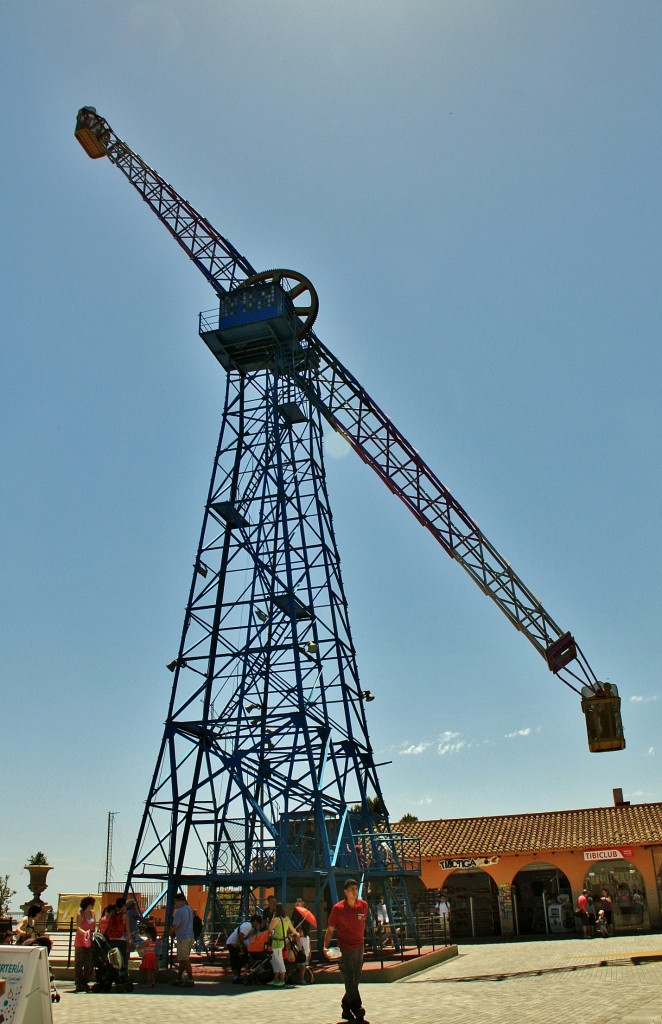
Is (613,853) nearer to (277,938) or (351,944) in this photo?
(277,938)

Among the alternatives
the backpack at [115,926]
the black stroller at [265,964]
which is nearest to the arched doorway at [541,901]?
the black stroller at [265,964]

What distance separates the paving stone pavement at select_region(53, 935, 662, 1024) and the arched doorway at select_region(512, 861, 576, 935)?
13908 millimetres

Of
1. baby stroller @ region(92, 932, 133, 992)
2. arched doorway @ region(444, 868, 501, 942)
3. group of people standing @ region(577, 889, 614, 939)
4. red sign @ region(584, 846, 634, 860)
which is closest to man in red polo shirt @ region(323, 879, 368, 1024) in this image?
baby stroller @ region(92, 932, 133, 992)

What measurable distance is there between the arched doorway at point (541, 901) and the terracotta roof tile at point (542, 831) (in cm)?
114

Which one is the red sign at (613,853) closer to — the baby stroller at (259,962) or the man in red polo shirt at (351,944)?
the baby stroller at (259,962)

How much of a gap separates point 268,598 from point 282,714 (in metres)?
2.97

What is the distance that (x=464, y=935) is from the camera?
3228 cm

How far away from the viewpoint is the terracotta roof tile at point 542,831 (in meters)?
31.3

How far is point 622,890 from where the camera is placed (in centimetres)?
3127

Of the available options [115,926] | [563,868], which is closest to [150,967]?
[115,926]

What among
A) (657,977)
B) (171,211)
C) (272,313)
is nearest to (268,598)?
(272,313)

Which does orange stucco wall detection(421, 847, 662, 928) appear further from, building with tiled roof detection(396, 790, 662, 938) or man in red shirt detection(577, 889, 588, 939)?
man in red shirt detection(577, 889, 588, 939)

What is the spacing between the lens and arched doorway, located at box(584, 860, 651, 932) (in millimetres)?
30047

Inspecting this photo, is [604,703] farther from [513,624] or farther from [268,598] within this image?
[268,598]
